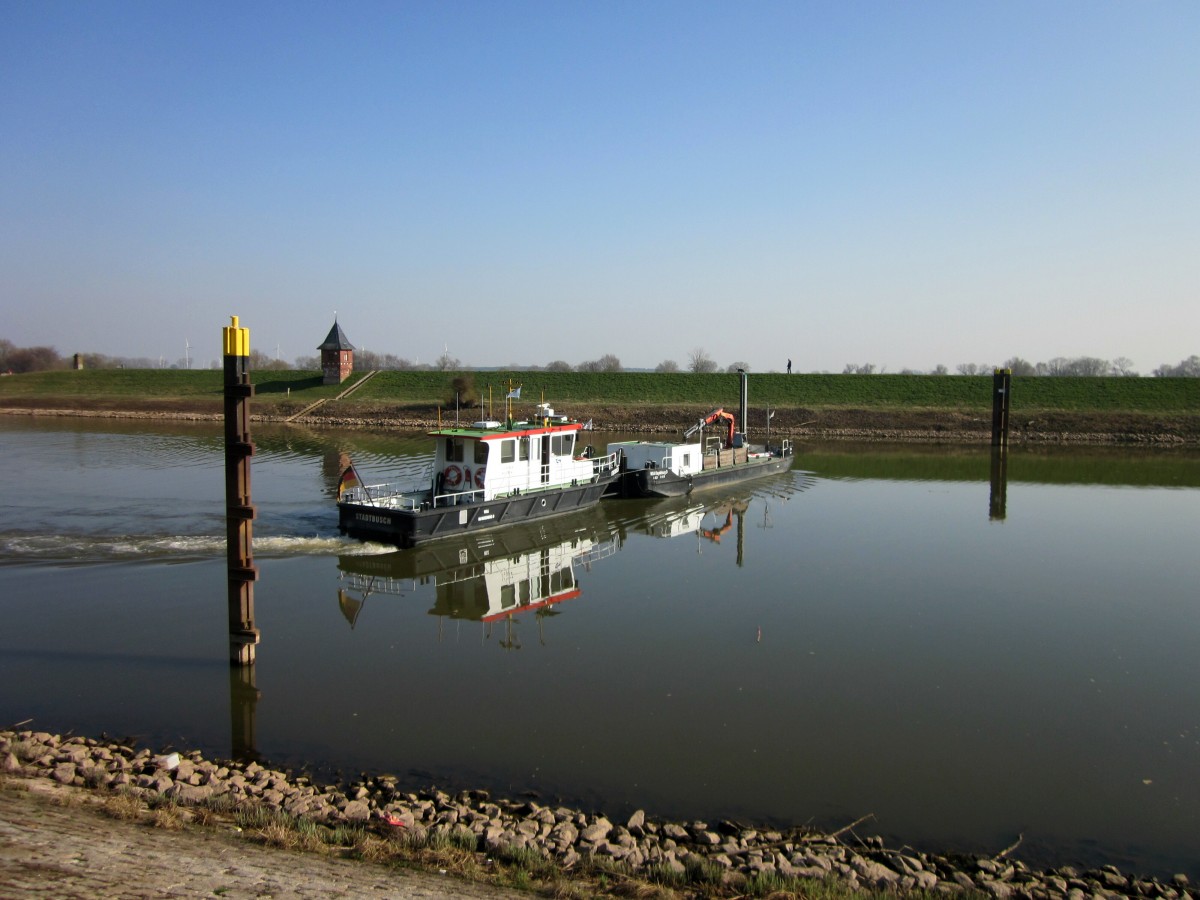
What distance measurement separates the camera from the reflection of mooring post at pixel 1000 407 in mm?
53031

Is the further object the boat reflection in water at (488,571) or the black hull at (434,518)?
the black hull at (434,518)

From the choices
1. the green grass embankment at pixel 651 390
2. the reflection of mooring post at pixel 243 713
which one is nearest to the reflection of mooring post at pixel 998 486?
the green grass embankment at pixel 651 390

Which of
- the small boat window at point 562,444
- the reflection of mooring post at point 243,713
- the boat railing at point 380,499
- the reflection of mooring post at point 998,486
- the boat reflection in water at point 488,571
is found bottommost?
the reflection of mooring post at point 243,713

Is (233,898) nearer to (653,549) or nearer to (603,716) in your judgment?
(603,716)

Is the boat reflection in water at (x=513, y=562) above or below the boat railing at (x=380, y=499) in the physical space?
below

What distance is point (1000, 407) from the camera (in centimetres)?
5353

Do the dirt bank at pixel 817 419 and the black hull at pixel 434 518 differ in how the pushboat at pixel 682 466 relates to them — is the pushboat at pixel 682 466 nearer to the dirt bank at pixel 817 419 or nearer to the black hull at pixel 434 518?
the black hull at pixel 434 518

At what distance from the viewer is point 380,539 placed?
21531 millimetres

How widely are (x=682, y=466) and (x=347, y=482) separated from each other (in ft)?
44.2

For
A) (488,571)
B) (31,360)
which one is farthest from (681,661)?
(31,360)

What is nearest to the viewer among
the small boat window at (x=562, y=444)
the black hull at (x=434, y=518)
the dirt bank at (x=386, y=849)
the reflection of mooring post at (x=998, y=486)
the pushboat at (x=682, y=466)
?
the dirt bank at (x=386, y=849)

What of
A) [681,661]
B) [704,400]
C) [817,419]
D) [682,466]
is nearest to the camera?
[681,661]

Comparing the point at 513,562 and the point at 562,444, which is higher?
the point at 562,444

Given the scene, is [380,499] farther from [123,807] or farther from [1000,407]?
[1000,407]
